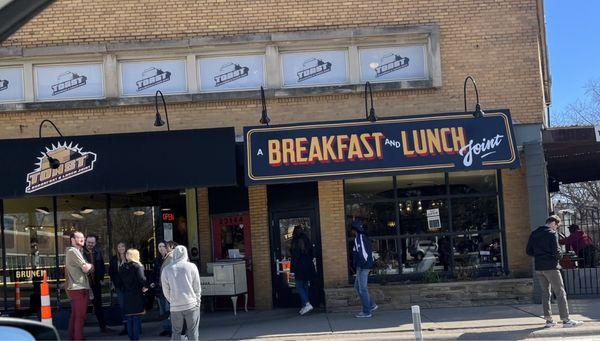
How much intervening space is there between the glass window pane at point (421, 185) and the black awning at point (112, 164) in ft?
11.9

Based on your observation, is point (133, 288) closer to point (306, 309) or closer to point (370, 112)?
point (306, 309)

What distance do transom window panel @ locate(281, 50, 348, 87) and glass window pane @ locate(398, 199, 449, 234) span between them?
2.95 m

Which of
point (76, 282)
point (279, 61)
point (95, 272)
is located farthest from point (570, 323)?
point (95, 272)

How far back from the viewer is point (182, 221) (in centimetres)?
1413

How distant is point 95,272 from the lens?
11.2 meters

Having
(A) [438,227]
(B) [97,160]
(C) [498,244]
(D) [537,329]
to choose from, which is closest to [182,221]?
(B) [97,160]

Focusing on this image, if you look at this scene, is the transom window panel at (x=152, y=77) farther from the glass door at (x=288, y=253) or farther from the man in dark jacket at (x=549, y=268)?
the man in dark jacket at (x=549, y=268)

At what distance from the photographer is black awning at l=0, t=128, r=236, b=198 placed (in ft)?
38.3

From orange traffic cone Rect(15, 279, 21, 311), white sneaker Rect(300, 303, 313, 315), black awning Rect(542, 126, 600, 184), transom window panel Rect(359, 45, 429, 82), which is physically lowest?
white sneaker Rect(300, 303, 313, 315)

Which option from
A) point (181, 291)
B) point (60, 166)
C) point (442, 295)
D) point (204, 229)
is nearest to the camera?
point (181, 291)

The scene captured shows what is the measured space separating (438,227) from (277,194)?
339cm

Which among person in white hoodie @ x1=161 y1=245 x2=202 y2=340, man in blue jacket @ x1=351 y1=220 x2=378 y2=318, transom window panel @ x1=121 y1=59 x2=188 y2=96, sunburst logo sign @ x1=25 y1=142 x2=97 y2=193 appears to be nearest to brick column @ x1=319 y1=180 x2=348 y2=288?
man in blue jacket @ x1=351 y1=220 x2=378 y2=318

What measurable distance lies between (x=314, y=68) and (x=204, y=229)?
4.19 meters

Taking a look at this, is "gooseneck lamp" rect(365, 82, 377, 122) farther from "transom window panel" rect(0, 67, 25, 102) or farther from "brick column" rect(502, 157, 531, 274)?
"transom window panel" rect(0, 67, 25, 102)
